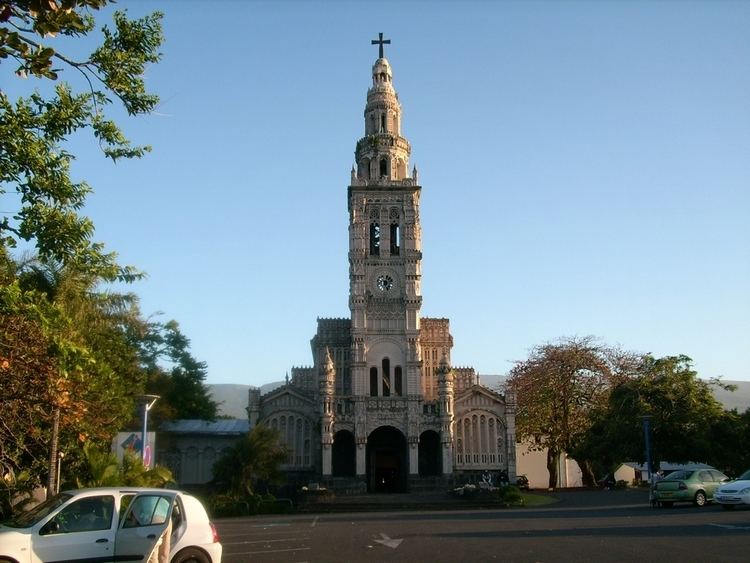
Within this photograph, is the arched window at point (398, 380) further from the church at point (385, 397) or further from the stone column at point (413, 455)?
the stone column at point (413, 455)

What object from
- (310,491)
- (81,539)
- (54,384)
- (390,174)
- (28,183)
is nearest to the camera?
(81,539)

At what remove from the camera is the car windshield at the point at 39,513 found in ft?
42.0

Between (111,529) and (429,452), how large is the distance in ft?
133

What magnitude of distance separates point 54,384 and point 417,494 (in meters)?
32.2

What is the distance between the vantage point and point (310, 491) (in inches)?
1679

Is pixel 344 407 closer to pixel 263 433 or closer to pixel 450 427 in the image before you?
pixel 450 427

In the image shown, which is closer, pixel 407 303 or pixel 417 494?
pixel 417 494

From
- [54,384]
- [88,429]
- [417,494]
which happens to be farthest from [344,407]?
[54,384]

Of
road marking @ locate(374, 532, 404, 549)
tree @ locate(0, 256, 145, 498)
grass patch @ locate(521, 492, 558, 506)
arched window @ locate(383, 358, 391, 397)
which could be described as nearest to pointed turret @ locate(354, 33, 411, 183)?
arched window @ locate(383, 358, 391, 397)

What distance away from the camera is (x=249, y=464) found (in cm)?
3856

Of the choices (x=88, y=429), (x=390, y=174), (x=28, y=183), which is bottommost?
(x=88, y=429)

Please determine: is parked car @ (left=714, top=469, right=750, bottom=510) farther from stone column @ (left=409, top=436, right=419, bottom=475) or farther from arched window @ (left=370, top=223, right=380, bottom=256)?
arched window @ (left=370, top=223, right=380, bottom=256)

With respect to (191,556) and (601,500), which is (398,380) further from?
(191,556)

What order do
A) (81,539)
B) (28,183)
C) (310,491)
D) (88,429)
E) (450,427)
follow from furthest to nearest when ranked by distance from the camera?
(450,427), (310,491), (88,429), (28,183), (81,539)
